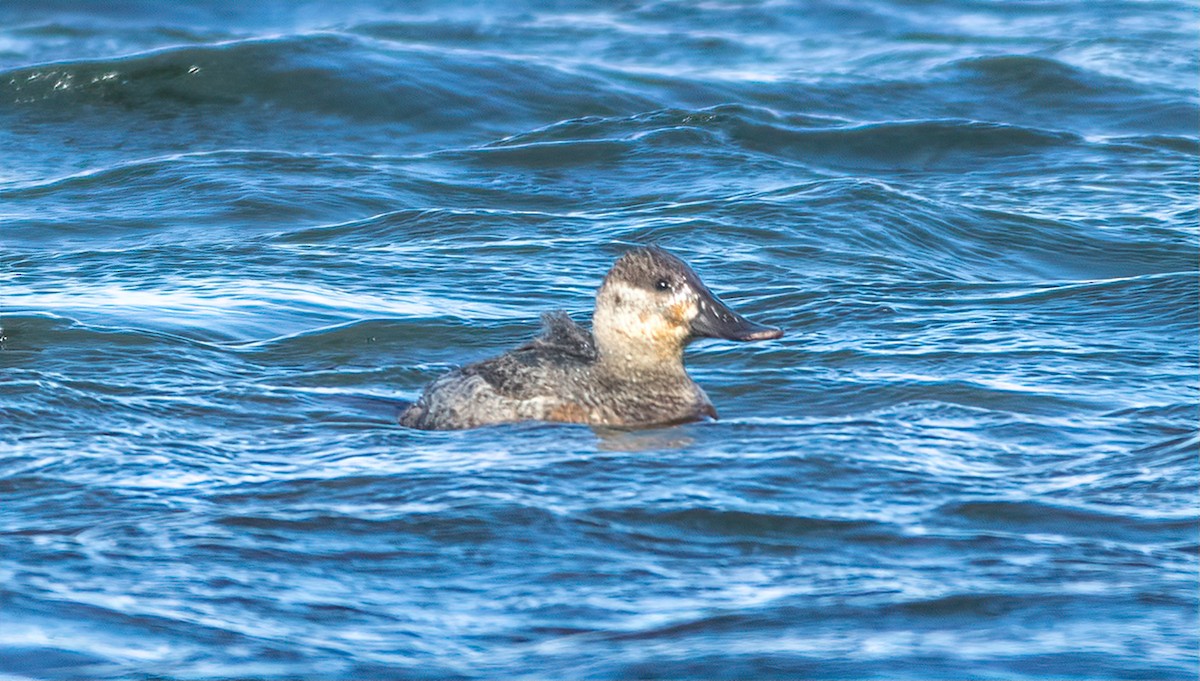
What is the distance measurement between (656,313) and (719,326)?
257 mm

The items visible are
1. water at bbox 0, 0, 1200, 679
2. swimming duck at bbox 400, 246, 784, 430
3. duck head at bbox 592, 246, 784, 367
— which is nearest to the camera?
water at bbox 0, 0, 1200, 679

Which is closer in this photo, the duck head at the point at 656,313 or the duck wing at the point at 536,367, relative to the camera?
the duck wing at the point at 536,367

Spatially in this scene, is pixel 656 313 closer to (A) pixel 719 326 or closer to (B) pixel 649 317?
(B) pixel 649 317

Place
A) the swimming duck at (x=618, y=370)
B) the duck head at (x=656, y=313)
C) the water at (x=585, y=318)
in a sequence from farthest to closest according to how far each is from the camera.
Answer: the duck head at (x=656, y=313), the swimming duck at (x=618, y=370), the water at (x=585, y=318)

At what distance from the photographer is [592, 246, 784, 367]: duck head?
713 cm

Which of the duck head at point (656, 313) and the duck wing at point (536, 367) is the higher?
the duck head at point (656, 313)

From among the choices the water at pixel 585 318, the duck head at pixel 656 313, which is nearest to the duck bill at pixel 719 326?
the duck head at pixel 656 313

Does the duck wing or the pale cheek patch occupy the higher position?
the pale cheek patch

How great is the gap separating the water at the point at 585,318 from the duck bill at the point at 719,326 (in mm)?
365

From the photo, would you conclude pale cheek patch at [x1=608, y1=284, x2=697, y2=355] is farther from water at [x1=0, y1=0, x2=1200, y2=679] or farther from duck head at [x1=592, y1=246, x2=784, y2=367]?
water at [x1=0, y1=0, x2=1200, y2=679]

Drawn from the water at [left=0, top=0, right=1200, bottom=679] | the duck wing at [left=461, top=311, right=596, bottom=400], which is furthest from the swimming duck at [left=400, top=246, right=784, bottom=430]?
the water at [left=0, top=0, right=1200, bottom=679]

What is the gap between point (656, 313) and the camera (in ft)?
23.5

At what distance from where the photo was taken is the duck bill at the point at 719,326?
717 centimetres

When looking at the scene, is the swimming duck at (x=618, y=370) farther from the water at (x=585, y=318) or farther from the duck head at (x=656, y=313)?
the water at (x=585, y=318)
